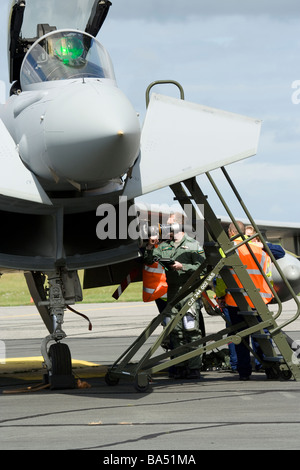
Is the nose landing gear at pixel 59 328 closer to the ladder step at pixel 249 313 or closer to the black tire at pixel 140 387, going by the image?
the black tire at pixel 140 387

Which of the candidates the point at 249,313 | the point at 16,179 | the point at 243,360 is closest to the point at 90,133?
the point at 16,179

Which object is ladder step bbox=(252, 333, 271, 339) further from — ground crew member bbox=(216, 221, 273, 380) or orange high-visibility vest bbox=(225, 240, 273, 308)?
orange high-visibility vest bbox=(225, 240, 273, 308)

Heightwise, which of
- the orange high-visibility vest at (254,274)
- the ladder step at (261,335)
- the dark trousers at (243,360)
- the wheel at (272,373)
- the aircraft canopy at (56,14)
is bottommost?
the wheel at (272,373)

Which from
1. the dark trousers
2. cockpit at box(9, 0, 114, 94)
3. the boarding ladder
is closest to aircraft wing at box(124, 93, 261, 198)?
the boarding ladder

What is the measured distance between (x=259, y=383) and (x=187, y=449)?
418 centimetres

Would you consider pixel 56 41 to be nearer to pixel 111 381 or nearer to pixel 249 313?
pixel 249 313

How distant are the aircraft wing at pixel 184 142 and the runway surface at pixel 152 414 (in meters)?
2.29

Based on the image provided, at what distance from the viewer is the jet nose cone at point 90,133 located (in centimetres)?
777

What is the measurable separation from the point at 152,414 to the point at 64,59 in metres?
4.01

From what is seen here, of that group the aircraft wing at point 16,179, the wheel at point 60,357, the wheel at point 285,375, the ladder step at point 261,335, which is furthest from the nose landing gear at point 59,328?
the wheel at point 285,375

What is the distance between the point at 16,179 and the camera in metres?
8.53

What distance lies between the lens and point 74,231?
10.1 m
